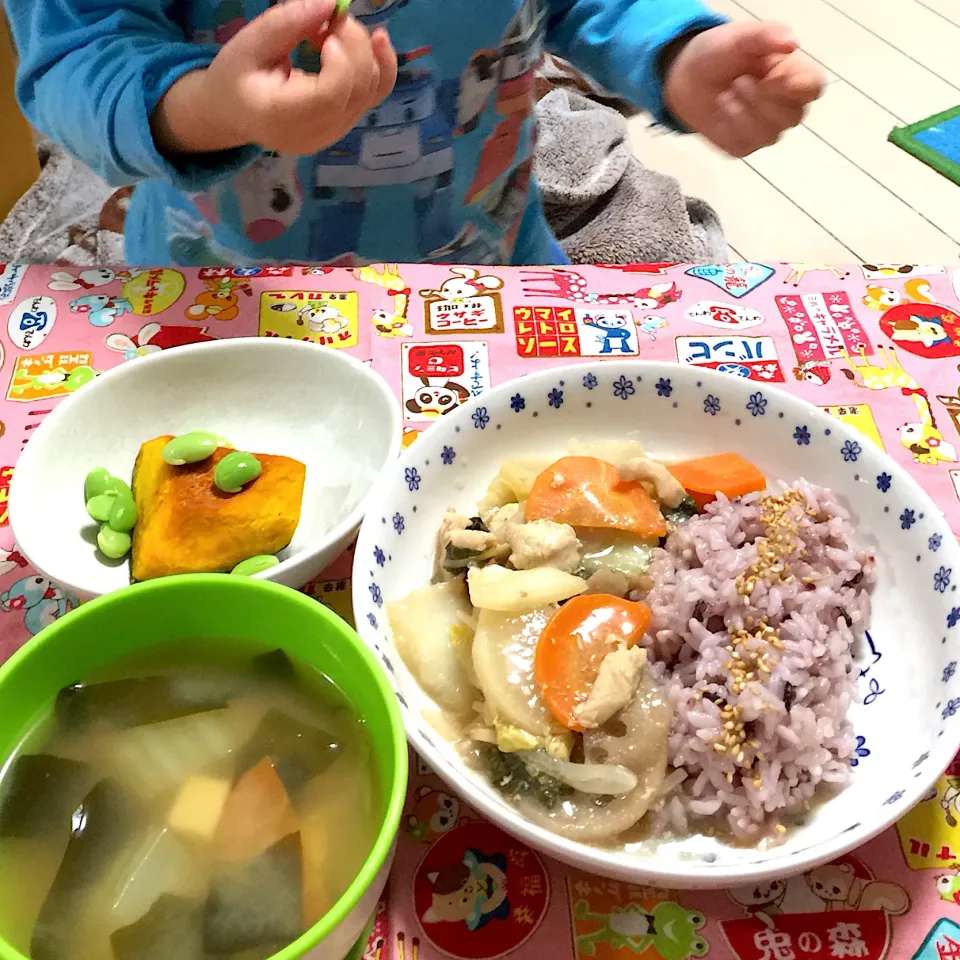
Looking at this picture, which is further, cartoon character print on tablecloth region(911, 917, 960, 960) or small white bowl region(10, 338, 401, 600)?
small white bowl region(10, 338, 401, 600)

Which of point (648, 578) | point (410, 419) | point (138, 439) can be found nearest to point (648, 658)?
point (648, 578)

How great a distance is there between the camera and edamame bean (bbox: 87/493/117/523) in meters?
0.76

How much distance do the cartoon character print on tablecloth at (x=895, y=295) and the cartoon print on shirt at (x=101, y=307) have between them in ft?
2.87

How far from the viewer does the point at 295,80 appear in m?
0.77

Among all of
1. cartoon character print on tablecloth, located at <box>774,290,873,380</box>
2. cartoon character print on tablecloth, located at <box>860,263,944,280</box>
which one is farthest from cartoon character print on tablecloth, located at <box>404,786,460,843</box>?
cartoon character print on tablecloth, located at <box>860,263,944,280</box>

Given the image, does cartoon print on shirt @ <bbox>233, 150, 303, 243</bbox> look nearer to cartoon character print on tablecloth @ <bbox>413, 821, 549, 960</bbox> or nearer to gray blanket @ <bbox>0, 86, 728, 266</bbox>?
gray blanket @ <bbox>0, 86, 728, 266</bbox>

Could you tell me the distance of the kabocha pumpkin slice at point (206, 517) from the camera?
0.72m

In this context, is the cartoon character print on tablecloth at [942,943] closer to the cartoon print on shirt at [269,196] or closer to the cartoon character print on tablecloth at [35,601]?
the cartoon character print on tablecloth at [35,601]

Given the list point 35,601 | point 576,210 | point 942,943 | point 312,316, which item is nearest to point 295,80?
point 312,316

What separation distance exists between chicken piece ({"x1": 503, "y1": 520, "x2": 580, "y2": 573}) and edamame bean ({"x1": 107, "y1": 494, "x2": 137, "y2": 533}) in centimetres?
32

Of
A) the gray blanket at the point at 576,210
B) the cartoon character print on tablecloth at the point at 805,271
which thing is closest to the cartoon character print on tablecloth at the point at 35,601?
the cartoon character print on tablecloth at the point at 805,271

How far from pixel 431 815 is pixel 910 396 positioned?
670 millimetres

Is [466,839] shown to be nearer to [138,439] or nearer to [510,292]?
[138,439]

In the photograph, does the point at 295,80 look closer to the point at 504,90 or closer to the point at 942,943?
the point at 504,90
